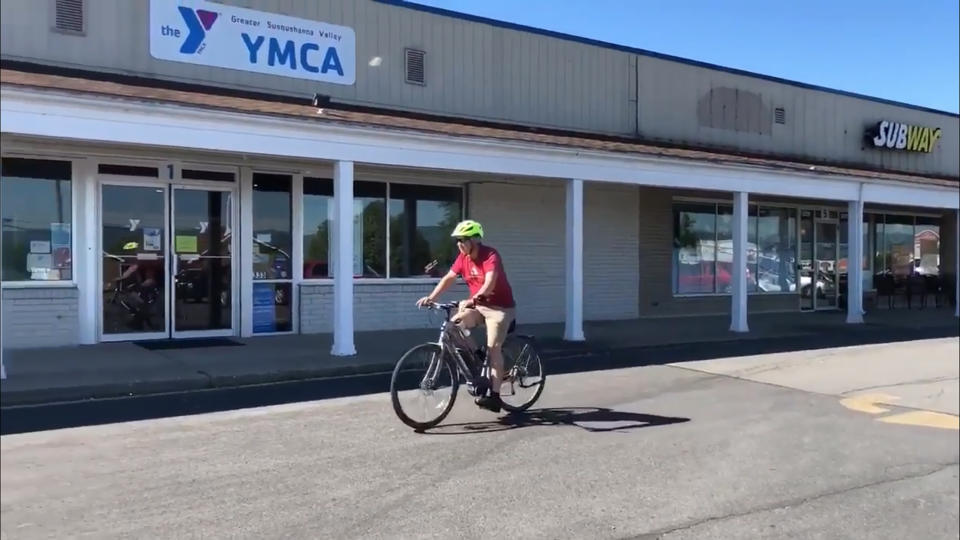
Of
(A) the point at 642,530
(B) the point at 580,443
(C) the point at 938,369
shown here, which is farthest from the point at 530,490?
(C) the point at 938,369

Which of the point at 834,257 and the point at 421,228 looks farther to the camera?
the point at 834,257

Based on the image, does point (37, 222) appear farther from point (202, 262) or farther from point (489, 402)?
point (489, 402)

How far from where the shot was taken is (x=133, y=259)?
10.9 metres

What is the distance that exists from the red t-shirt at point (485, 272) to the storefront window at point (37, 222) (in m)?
6.39

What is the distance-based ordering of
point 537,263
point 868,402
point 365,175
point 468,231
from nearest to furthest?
point 468,231 → point 868,402 → point 365,175 → point 537,263

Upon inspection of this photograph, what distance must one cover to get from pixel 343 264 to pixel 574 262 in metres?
3.79

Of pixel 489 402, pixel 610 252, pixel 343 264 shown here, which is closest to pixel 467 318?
pixel 489 402

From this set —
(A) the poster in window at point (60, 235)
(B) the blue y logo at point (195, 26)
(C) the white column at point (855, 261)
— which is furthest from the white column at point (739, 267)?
(A) the poster in window at point (60, 235)

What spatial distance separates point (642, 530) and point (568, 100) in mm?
11524

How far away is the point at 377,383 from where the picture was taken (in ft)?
28.9

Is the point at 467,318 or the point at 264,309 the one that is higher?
the point at 467,318

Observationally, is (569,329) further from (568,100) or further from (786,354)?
(568,100)

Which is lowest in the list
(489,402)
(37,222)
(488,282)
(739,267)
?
(489,402)

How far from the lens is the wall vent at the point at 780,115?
1838 cm
